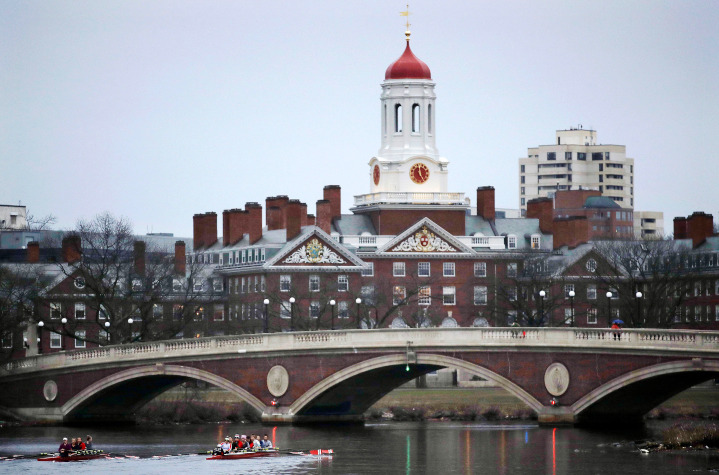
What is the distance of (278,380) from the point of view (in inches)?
3669

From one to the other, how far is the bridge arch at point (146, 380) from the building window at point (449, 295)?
1914 inches

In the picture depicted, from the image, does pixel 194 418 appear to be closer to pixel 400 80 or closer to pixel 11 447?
pixel 11 447

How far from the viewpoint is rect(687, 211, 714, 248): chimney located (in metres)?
139

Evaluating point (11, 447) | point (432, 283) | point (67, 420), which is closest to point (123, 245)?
point (432, 283)

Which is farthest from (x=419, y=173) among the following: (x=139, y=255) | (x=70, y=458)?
(x=70, y=458)

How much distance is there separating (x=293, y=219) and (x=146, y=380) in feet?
142

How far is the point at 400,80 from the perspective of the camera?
149m

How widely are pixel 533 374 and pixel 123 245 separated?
4755 centimetres

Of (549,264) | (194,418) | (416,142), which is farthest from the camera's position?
(416,142)

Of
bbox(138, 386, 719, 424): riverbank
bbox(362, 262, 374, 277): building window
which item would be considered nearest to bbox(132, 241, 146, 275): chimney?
bbox(362, 262, 374, 277): building window

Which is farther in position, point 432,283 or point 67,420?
point 432,283

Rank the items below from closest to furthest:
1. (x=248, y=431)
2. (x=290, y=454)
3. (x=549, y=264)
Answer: (x=290, y=454) < (x=248, y=431) < (x=549, y=264)

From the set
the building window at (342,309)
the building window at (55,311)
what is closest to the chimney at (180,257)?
the building window at (55,311)

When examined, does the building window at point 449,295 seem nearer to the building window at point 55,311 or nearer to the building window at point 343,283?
the building window at point 343,283
